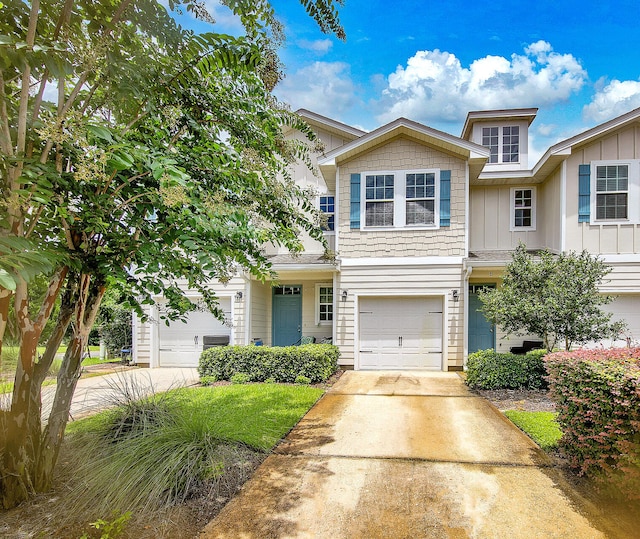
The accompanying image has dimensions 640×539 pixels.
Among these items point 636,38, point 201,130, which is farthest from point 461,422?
point 636,38

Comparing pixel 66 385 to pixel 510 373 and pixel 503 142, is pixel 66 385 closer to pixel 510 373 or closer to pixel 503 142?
pixel 510 373

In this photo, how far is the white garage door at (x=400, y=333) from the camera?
10.7 metres

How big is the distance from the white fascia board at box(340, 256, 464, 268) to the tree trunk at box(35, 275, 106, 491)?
303 inches

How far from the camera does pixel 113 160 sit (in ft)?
8.34

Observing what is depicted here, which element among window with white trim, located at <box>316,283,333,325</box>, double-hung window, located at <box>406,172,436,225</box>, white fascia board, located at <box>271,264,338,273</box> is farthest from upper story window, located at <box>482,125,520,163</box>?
window with white trim, located at <box>316,283,333,325</box>

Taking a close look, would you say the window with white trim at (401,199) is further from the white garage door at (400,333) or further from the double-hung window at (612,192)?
the double-hung window at (612,192)

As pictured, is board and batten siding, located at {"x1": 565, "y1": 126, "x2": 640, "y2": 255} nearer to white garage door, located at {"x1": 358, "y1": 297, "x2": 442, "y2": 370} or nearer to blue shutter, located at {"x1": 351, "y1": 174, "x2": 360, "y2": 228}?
white garage door, located at {"x1": 358, "y1": 297, "x2": 442, "y2": 370}

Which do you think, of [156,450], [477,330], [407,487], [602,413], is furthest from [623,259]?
[156,450]

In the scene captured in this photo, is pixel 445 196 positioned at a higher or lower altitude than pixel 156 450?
higher

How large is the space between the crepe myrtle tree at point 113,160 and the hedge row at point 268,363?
5396mm

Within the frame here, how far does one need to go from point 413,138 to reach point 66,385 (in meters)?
9.74

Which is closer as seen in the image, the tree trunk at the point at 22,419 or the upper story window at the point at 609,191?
the tree trunk at the point at 22,419

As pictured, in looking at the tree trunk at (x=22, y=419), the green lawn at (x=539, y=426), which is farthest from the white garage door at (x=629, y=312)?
the tree trunk at (x=22, y=419)

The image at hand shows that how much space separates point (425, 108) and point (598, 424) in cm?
1398
